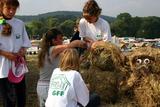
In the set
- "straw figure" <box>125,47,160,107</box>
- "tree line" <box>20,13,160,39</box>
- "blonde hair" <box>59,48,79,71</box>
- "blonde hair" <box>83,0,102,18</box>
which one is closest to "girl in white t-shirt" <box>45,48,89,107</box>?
"blonde hair" <box>59,48,79,71</box>

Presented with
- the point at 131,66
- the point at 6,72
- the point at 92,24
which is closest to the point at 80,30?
the point at 92,24

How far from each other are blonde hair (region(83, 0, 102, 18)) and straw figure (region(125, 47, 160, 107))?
90cm

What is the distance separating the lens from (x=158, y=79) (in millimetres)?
6332

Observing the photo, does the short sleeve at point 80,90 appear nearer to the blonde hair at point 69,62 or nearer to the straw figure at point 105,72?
the blonde hair at point 69,62

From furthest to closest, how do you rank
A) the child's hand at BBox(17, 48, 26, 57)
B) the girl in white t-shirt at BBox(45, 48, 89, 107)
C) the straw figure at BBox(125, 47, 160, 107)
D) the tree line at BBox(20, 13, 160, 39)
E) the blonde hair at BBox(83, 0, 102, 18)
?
the tree line at BBox(20, 13, 160, 39)
the straw figure at BBox(125, 47, 160, 107)
the blonde hair at BBox(83, 0, 102, 18)
the child's hand at BBox(17, 48, 26, 57)
the girl in white t-shirt at BBox(45, 48, 89, 107)

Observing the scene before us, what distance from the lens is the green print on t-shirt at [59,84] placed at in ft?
14.9

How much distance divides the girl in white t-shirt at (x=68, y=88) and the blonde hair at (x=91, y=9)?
57.6 inches

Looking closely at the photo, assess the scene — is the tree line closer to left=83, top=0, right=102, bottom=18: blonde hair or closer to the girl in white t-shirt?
left=83, top=0, right=102, bottom=18: blonde hair

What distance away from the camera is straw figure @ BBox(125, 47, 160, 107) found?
6.30 metres

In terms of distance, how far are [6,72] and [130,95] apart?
2.24 meters

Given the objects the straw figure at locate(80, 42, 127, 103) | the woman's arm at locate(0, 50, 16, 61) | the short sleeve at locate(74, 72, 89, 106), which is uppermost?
the woman's arm at locate(0, 50, 16, 61)

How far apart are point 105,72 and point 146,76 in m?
0.87

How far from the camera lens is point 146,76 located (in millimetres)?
6398

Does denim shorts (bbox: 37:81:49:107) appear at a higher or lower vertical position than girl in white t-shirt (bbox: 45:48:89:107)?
lower
